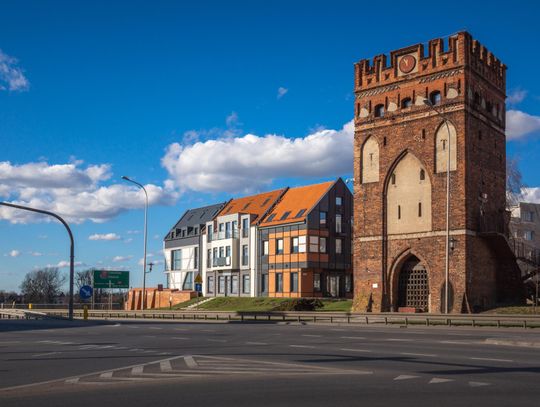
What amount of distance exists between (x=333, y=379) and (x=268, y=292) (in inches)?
2053

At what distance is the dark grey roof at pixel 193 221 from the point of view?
3031 inches

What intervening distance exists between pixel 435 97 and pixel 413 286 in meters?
12.1

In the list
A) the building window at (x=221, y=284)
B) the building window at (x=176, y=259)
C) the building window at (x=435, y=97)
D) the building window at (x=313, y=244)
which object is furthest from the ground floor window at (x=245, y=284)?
the building window at (x=435, y=97)

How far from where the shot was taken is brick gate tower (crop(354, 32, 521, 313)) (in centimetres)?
3953

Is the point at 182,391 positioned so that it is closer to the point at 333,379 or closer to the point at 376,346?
the point at 333,379

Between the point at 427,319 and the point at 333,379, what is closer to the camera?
the point at 333,379

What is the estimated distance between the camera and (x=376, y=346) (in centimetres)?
1928

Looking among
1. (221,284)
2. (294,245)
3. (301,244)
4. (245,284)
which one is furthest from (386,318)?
(221,284)

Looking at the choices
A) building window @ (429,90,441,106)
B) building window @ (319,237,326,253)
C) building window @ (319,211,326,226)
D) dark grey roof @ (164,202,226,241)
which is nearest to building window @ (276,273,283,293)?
building window @ (319,237,326,253)

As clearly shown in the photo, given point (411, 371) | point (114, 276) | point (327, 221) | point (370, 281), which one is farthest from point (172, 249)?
point (411, 371)

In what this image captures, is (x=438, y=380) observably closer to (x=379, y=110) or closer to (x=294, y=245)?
(x=379, y=110)

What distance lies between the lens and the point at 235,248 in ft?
226

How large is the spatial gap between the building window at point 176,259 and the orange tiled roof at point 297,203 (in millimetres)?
17204

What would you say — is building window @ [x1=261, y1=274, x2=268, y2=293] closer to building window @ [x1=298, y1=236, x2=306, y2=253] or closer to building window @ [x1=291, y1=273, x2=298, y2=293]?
building window @ [x1=291, y1=273, x2=298, y2=293]
